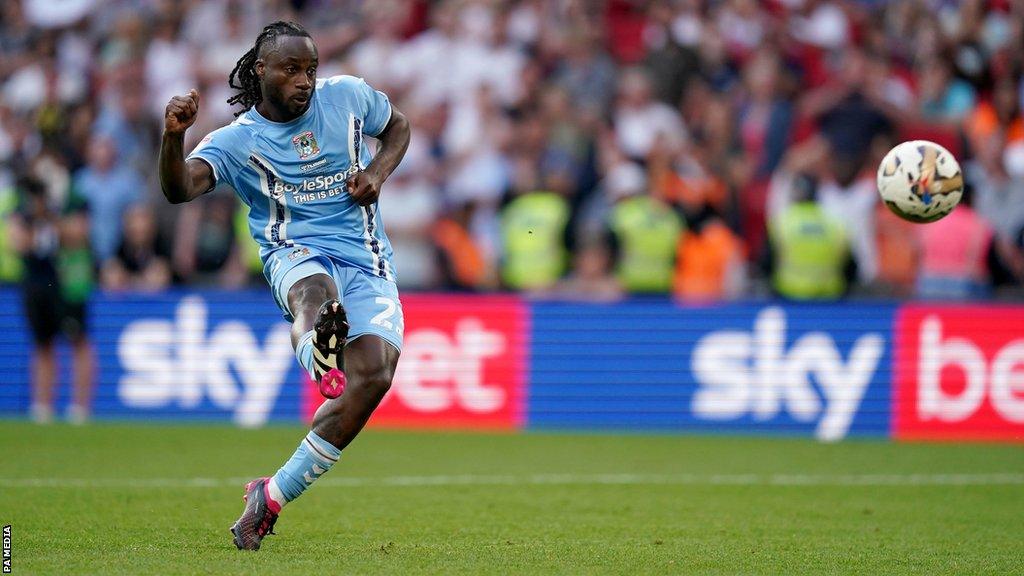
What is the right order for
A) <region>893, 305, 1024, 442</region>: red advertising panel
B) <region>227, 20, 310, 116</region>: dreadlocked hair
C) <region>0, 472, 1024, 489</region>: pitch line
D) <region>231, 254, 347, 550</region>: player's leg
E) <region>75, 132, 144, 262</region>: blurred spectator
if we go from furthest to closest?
<region>75, 132, 144, 262</region>: blurred spectator → <region>893, 305, 1024, 442</region>: red advertising panel → <region>0, 472, 1024, 489</region>: pitch line → <region>227, 20, 310, 116</region>: dreadlocked hair → <region>231, 254, 347, 550</region>: player's leg

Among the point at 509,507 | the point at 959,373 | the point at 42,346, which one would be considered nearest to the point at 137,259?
the point at 42,346

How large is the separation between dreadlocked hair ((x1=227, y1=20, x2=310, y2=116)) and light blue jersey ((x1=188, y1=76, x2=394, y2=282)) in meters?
0.15

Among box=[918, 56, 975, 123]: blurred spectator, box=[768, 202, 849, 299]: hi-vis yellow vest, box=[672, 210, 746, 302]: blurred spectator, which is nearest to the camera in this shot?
box=[768, 202, 849, 299]: hi-vis yellow vest

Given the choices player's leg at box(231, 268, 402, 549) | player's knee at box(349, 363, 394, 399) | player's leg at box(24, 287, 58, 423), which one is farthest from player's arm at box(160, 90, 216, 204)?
player's leg at box(24, 287, 58, 423)

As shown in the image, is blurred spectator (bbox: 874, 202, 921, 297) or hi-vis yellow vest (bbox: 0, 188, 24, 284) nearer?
blurred spectator (bbox: 874, 202, 921, 297)

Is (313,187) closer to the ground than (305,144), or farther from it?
closer to the ground

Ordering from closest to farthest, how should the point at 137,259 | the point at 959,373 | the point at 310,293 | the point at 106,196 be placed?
the point at 310,293
the point at 959,373
the point at 137,259
the point at 106,196

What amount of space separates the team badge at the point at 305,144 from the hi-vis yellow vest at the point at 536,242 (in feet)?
27.5

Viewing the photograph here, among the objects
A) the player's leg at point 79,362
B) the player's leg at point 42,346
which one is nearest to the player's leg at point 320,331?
the player's leg at point 79,362

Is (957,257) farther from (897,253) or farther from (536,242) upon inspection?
(536,242)

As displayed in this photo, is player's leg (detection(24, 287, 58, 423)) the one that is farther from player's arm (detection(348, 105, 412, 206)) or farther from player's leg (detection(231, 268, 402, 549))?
player's leg (detection(231, 268, 402, 549))

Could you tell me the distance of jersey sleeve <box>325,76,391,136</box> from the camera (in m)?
7.93

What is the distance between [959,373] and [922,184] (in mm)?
6236

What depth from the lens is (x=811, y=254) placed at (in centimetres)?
1538
